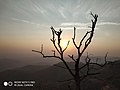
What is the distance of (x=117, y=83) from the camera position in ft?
161

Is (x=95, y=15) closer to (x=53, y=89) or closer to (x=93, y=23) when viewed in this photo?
(x=93, y=23)

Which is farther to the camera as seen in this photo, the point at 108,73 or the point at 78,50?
the point at 108,73

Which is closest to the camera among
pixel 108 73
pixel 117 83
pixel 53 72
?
pixel 117 83

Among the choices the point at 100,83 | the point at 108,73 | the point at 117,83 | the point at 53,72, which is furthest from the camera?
the point at 53,72

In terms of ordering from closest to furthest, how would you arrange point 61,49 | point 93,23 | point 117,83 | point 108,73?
point 93,23 < point 61,49 < point 117,83 < point 108,73

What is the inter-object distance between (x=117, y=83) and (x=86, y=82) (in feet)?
34.4

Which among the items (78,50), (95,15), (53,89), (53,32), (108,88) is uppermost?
(95,15)

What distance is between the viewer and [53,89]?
56.2m

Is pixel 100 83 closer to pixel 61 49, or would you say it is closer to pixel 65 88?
pixel 65 88

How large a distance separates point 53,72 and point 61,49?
9783 centimetres

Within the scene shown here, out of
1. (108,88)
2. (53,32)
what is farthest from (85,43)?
(108,88)

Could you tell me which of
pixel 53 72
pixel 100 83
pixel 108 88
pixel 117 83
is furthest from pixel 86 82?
pixel 53 72

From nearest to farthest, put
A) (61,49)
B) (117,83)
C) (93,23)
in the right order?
(93,23)
(61,49)
(117,83)

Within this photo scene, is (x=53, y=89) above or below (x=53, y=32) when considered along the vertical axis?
below
